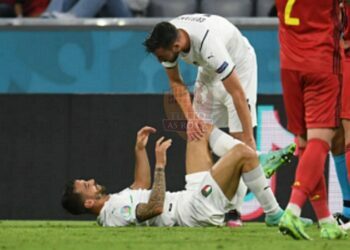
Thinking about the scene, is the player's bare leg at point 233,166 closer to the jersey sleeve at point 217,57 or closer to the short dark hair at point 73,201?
the jersey sleeve at point 217,57

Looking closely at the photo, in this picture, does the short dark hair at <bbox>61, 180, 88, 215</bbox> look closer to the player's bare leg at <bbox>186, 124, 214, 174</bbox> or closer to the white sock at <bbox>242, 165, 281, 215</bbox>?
the player's bare leg at <bbox>186, 124, 214, 174</bbox>

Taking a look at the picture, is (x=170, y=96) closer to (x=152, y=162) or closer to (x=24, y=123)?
(x=152, y=162)

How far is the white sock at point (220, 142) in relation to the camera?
34.3ft

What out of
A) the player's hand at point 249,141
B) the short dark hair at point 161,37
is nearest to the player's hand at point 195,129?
the player's hand at point 249,141

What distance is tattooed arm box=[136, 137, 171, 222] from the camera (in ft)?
33.2

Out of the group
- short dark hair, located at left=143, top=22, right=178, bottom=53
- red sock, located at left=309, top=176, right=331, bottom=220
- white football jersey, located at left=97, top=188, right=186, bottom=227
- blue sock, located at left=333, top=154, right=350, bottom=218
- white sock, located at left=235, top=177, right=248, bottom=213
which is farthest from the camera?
white sock, located at left=235, top=177, right=248, bottom=213

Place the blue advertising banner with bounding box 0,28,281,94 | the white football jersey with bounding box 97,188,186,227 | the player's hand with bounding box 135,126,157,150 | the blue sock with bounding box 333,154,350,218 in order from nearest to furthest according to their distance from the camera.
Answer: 1. the blue sock with bounding box 333,154,350,218
2. the white football jersey with bounding box 97,188,186,227
3. the player's hand with bounding box 135,126,157,150
4. the blue advertising banner with bounding box 0,28,281,94

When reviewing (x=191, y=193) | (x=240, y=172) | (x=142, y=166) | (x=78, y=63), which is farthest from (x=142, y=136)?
(x=78, y=63)

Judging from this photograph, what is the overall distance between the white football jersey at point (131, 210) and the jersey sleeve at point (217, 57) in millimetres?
1022

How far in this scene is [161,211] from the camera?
10.2 meters

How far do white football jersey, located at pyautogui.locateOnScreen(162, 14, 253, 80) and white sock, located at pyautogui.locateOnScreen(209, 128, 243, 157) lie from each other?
0.48m

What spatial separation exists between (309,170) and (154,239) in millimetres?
1162

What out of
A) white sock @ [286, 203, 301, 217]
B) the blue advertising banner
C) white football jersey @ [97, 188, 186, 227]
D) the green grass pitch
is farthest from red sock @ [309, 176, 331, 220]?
the blue advertising banner

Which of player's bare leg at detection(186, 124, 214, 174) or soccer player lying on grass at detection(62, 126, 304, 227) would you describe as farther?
player's bare leg at detection(186, 124, 214, 174)
